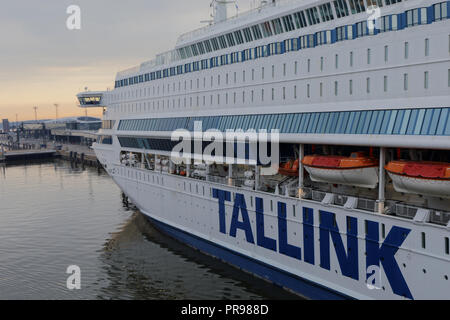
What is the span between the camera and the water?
89.4ft

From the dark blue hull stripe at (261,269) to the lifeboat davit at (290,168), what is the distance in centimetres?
488

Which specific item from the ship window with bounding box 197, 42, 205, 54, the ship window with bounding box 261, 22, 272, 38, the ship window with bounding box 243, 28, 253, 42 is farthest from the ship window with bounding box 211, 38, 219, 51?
the ship window with bounding box 261, 22, 272, 38

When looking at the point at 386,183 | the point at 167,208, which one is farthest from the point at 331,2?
the point at 167,208

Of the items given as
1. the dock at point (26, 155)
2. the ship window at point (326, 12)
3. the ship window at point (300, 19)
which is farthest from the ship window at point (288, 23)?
the dock at point (26, 155)

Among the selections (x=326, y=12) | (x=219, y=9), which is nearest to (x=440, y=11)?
(x=326, y=12)

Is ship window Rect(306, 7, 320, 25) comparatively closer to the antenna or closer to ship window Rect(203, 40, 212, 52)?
ship window Rect(203, 40, 212, 52)

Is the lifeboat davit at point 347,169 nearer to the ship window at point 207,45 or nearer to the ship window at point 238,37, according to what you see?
the ship window at point 238,37

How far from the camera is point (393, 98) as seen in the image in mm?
19250

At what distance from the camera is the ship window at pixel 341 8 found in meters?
22.1

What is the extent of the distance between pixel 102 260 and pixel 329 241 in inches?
686

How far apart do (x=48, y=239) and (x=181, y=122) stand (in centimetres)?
1395

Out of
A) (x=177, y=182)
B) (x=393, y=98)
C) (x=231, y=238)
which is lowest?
(x=231, y=238)

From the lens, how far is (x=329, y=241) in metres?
21.4

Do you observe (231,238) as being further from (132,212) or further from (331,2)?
(132,212)
